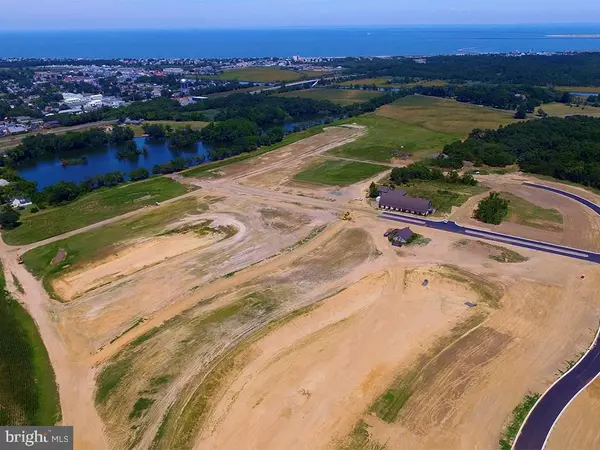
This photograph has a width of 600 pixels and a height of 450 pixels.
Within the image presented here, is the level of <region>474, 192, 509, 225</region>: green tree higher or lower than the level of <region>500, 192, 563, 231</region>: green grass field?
higher

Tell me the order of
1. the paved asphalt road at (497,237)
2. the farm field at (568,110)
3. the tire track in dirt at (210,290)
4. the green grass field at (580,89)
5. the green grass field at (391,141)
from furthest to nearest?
the green grass field at (580,89)
the farm field at (568,110)
the green grass field at (391,141)
the paved asphalt road at (497,237)
the tire track in dirt at (210,290)

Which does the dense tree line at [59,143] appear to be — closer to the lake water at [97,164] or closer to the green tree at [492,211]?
the lake water at [97,164]

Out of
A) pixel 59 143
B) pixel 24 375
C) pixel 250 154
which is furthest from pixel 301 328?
pixel 59 143

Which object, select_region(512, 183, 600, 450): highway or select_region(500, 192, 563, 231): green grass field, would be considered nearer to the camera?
select_region(512, 183, 600, 450): highway

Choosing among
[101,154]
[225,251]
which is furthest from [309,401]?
[101,154]

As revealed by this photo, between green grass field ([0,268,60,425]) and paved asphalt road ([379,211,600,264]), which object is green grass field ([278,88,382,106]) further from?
green grass field ([0,268,60,425])

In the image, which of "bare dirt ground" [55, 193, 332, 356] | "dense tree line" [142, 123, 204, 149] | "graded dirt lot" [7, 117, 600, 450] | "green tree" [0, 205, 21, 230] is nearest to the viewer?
"graded dirt lot" [7, 117, 600, 450]

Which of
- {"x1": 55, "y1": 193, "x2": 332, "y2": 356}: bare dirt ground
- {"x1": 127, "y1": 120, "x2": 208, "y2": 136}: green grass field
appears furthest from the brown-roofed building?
{"x1": 127, "y1": 120, "x2": 208, "y2": 136}: green grass field

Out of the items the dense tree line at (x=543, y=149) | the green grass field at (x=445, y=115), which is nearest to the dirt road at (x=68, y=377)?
the dense tree line at (x=543, y=149)
